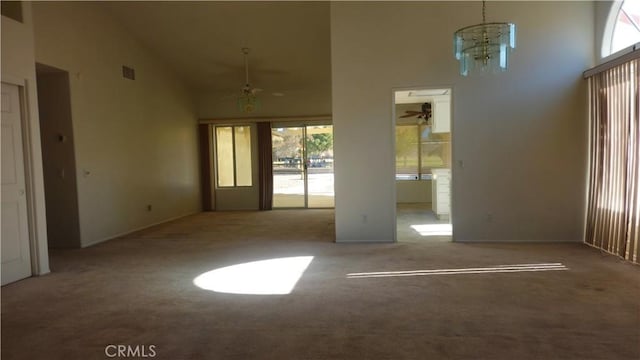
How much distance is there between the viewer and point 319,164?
1002 centimetres

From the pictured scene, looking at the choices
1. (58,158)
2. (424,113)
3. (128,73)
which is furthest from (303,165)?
(58,158)

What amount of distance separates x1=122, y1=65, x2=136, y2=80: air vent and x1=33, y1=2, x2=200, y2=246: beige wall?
0.09 meters

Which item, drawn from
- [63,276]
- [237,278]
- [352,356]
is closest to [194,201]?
[63,276]

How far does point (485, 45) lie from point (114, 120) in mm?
5799

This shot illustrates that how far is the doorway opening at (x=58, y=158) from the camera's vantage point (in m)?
5.81

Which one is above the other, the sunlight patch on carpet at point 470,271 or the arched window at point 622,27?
the arched window at point 622,27

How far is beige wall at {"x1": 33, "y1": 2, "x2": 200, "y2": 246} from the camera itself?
5.82 m

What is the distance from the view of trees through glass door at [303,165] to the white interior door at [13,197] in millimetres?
6042

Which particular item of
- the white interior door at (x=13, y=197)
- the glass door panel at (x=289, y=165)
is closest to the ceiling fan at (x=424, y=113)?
the glass door panel at (x=289, y=165)

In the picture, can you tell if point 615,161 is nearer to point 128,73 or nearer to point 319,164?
point 319,164

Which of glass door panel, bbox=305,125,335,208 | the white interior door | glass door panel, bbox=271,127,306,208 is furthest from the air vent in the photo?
glass door panel, bbox=305,125,335,208

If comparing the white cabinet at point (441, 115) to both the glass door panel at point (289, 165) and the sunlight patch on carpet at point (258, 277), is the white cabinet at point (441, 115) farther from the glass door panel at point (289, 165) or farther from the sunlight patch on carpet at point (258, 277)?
the sunlight patch on carpet at point (258, 277)

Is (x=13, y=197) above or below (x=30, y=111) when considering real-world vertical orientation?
below

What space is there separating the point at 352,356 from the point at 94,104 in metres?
5.78
